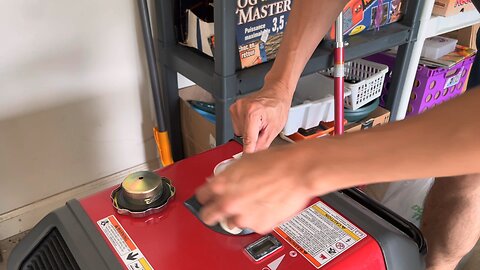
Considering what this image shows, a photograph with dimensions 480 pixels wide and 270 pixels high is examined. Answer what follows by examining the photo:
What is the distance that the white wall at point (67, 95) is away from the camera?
1.11 metres

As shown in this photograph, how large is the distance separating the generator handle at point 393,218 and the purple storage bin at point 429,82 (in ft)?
2.54

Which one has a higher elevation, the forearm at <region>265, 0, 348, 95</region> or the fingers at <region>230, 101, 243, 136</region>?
the forearm at <region>265, 0, 348, 95</region>

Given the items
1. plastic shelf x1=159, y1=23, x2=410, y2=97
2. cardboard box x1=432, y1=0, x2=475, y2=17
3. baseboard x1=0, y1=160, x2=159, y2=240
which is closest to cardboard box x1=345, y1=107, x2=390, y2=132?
plastic shelf x1=159, y1=23, x2=410, y2=97

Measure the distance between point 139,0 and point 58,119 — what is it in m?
0.40

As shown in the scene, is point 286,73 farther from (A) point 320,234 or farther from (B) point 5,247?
(B) point 5,247

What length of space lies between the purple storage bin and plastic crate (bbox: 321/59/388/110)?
0.10 metres

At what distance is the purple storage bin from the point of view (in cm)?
151

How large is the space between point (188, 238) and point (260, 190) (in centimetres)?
28

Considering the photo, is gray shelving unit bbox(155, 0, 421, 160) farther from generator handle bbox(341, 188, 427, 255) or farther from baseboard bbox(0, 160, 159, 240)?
generator handle bbox(341, 188, 427, 255)

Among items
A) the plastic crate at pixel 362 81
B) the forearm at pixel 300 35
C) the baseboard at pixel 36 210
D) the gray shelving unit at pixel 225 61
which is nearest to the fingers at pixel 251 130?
the forearm at pixel 300 35

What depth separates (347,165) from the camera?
17.4 inches

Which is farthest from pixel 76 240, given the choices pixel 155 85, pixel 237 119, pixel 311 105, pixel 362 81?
pixel 362 81

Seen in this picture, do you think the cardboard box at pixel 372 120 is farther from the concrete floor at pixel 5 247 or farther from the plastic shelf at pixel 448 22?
the concrete floor at pixel 5 247

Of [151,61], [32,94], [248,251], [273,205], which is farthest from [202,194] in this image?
[32,94]
